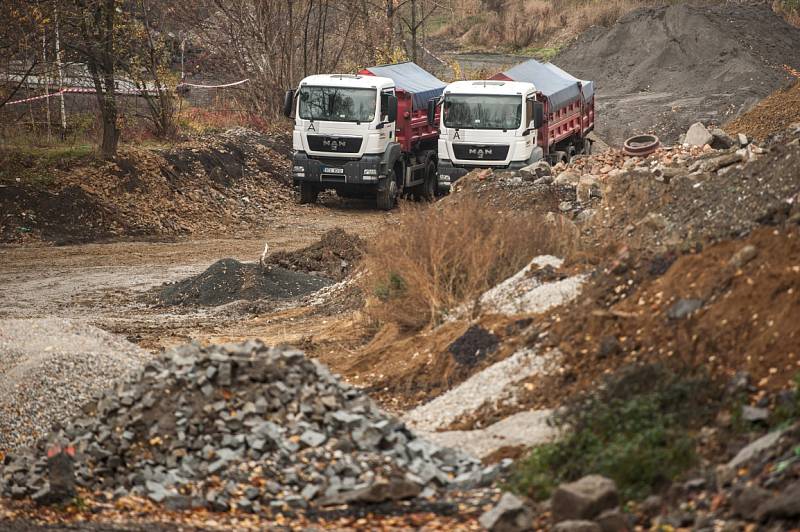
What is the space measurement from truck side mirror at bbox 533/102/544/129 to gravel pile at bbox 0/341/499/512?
1706 cm

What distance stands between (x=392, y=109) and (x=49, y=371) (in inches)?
652

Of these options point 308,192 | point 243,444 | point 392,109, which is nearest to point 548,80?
point 392,109

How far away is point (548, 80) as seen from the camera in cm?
3014

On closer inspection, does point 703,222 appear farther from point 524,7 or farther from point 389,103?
point 524,7

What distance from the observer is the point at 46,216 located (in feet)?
85.4

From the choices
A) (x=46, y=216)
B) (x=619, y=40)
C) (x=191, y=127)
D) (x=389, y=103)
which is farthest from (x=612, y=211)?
(x=619, y=40)

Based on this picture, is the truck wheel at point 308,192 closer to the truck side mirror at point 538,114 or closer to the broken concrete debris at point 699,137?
the truck side mirror at point 538,114

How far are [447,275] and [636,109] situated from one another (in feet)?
97.5

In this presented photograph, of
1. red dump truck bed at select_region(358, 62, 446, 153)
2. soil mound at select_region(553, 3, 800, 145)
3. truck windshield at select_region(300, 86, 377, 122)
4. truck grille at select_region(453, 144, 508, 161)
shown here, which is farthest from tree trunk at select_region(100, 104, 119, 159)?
soil mound at select_region(553, 3, 800, 145)

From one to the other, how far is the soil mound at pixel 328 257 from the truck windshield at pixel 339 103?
613 cm

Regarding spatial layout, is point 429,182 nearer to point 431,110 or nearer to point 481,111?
point 431,110

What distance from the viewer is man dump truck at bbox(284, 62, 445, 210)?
28359mm

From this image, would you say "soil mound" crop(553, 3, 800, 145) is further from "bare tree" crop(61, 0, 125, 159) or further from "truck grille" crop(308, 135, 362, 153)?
"bare tree" crop(61, 0, 125, 159)

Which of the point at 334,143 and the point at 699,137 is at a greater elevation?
the point at 699,137
